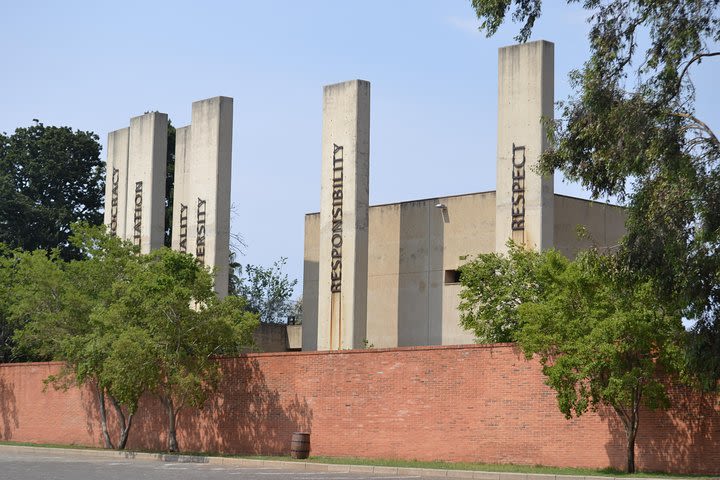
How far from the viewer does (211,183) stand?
158ft

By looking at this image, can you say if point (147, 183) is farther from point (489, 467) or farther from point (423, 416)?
point (489, 467)

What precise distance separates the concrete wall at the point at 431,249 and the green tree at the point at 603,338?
1414 centimetres

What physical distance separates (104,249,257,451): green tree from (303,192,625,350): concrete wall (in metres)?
9.46

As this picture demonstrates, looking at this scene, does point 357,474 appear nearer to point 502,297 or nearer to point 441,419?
point 441,419

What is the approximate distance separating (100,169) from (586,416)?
52760 mm

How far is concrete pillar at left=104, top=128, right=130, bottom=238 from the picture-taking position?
5484 cm

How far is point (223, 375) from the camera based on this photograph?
38.8m

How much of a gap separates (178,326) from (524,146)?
1250 centimetres

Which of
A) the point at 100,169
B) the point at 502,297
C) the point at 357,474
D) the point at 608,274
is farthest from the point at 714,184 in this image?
the point at 100,169

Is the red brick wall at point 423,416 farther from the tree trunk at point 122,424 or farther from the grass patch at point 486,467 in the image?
the tree trunk at point 122,424

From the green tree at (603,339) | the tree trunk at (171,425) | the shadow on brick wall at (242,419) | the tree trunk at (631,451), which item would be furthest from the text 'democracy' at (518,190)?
the tree trunk at (171,425)

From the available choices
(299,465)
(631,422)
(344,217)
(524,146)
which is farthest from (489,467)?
(344,217)

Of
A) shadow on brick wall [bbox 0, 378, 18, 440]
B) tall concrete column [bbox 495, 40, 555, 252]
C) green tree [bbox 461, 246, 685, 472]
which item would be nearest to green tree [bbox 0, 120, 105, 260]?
shadow on brick wall [bbox 0, 378, 18, 440]

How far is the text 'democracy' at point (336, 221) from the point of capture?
4356 centimetres
